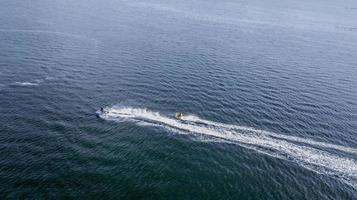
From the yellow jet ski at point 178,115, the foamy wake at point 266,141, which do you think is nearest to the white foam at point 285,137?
the foamy wake at point 266,141

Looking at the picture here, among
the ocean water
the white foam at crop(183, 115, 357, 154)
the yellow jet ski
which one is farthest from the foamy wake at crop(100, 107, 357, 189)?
the yellow jet ski

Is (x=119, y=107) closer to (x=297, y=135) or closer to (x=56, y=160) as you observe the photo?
(x=56, y=160)

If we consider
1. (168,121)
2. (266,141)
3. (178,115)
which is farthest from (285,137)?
(168,121)

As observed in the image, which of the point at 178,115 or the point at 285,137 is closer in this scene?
the point at 285,137

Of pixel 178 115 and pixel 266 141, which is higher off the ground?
pixel 178 115

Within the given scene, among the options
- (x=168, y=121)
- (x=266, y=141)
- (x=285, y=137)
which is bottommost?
(x=168, y=121)

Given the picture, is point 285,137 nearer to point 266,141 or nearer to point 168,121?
point 266,141

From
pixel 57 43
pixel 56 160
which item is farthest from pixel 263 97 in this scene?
pixel 57 43
